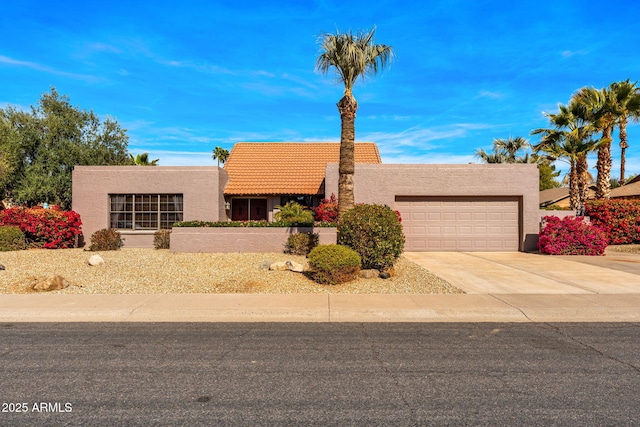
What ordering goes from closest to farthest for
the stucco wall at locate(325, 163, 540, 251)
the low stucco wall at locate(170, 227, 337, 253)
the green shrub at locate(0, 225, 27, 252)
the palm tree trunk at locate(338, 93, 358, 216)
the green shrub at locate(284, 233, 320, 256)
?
the palm tree trunk at locate(338, 93, 358, 216) < the green shrub at locate(284, 233, 320, 256) < the green shrub at locate(0, 225, 27, 252) < the low stucco wall at locate(170, 227, 337, 253) < the stucco wall at locate(325, 163, 540, 251)

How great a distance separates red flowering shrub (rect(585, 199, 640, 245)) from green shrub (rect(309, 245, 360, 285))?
15.8m

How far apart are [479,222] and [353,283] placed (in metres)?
Answer: 10.7

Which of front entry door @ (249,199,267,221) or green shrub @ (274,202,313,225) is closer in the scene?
green shrub @ (274,202,313,225)

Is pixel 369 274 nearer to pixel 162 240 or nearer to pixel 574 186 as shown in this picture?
pixel 162 240

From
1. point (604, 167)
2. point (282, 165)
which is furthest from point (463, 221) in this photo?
point (604, 167)

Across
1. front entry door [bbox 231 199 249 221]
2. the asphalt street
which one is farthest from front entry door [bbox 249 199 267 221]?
the asphalt street

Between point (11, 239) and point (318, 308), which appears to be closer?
point (318, 308)

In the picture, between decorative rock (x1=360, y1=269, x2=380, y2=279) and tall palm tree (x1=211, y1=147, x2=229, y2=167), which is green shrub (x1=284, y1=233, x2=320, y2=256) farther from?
tall palm tree (x1=211, y1=147, x2=229, y2=167)

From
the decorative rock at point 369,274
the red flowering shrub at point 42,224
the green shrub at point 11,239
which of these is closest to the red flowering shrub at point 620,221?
the decorative rock at point 369,274

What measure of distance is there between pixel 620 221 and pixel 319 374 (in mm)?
20460

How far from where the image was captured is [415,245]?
1827cm

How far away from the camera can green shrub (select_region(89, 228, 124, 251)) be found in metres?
15.9

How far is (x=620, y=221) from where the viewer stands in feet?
63.1

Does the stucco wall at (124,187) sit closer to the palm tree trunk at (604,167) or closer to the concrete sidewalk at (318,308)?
the concrete sidewalk at (318,308)
